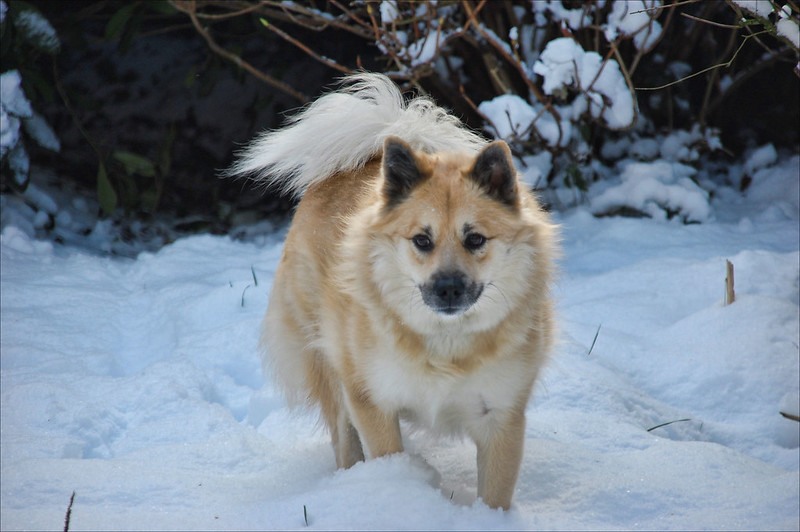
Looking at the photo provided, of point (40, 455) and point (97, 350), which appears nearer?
point (40, 455)

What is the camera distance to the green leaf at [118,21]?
4953 millimetres

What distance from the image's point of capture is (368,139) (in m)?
2.76

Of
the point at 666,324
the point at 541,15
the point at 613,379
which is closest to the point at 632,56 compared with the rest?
the point at 541,15

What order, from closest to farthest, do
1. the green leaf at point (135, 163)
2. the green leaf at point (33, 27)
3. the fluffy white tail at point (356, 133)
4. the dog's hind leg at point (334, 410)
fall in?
the dog's hind leg at point (334, 410), the fluffy white tail at point (356, 133), the green leaf at point (33, 27), the green leaf at point (135, 163)

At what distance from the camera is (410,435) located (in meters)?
2.77

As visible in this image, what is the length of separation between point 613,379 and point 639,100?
2.82 meters

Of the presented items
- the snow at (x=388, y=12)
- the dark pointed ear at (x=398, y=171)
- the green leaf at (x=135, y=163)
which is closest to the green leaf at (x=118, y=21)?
the green leaf at (x=135, y=163)

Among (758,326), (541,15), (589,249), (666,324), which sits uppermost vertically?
(541,15)

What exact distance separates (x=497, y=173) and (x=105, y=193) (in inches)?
145

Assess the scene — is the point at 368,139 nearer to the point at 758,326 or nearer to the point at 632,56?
the point at 758,326

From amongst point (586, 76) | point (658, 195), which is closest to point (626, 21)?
point (586, 76)

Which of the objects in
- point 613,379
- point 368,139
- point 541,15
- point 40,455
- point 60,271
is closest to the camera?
point 40,455

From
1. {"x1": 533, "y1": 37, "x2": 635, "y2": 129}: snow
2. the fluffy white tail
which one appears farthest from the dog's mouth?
{"x1": 533, "y1": 37, "x2": 635, "y2": 129}: snow

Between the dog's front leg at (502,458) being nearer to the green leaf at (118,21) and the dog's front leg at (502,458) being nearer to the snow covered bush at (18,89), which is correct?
the snow covered bush at (18,89)
